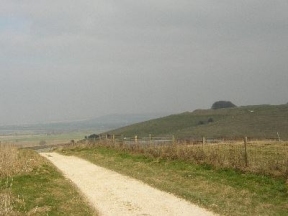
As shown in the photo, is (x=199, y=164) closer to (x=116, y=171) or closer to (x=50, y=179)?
(x=116, y=171)

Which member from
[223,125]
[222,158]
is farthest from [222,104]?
[222,158]

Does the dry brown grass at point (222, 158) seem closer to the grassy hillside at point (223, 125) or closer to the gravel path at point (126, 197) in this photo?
the gravel path at point (126, 197)

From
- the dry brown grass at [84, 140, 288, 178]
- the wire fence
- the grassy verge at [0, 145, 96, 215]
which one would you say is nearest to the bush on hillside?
the wire fence

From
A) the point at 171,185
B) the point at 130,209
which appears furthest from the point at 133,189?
the point at 130,209

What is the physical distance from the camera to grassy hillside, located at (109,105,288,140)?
259ft

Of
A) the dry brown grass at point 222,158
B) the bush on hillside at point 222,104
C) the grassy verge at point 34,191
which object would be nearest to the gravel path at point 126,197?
the grassy verge at point 34,191

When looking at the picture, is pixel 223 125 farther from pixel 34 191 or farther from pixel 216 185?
pixel 34 191

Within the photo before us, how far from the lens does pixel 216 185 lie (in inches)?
764

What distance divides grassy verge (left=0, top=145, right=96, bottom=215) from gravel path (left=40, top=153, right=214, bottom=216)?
0.71 meters

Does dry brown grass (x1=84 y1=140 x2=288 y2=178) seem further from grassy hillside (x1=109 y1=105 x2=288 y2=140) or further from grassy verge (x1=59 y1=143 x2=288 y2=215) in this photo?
grassy hillside (x1=109 y1=105 x2=288 y2=140)

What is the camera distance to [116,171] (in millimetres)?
26188

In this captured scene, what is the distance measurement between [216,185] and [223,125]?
71681 mm

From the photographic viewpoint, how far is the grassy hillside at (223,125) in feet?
259

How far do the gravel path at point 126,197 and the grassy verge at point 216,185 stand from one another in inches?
28.9
